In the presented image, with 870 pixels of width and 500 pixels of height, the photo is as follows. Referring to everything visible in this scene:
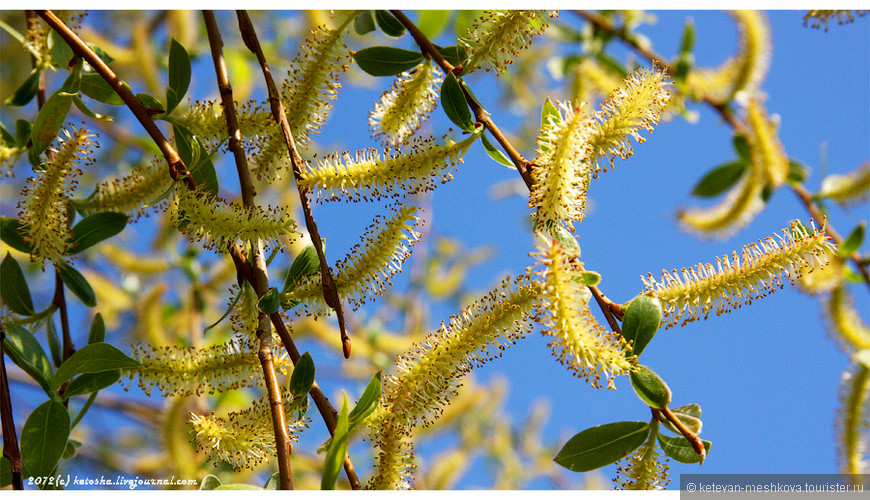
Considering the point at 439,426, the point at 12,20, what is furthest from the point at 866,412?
the point at 12,20

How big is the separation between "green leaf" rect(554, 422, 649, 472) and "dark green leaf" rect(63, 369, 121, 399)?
0.82m

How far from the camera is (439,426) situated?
2590 mm

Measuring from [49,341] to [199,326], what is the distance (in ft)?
3.33

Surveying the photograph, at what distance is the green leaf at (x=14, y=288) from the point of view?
4.73ft

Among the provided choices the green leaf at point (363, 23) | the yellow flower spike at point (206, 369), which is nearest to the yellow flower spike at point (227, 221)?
the yellow flower spike at point (206, 369)

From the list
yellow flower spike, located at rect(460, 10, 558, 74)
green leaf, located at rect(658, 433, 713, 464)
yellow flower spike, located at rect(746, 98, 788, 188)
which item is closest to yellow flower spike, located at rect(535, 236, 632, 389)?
green leaf, located at rect(658, 433, 713, 464)

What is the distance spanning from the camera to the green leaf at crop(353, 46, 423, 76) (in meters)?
1.26

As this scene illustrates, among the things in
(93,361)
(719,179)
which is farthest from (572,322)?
(719,179)

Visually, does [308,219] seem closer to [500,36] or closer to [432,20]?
[500,36]

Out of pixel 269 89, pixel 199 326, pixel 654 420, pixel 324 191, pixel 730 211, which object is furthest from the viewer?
pixel 199 326

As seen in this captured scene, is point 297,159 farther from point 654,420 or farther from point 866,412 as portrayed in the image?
point 866,412

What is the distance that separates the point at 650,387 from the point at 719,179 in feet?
4.97

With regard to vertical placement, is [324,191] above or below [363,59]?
below

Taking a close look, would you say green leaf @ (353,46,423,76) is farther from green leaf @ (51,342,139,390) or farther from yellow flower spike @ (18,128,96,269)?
green leaf @ (51,342,139,390)
